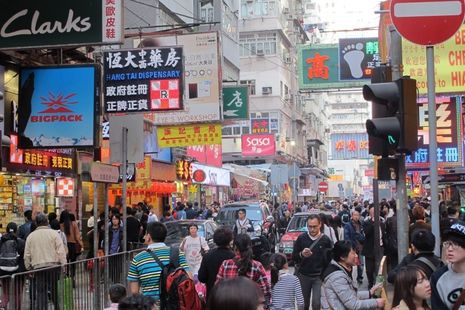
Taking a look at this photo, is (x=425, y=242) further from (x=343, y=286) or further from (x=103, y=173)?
(x=103, y=173)

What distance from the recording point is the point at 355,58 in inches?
1072

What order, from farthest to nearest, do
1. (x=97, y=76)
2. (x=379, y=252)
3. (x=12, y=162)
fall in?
(x=12, y=162)
(x=379, y=252)
(x=97, y=76)

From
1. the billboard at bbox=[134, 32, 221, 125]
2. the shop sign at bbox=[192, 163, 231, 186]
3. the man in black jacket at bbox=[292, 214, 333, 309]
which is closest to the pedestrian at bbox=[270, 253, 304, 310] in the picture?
the man in black jacket at bbox=[292, 214, 333, 309]

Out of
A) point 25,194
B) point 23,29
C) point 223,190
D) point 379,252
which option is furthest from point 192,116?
point 223,190

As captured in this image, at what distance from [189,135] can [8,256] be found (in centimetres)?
934

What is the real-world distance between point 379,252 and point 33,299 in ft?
26.0

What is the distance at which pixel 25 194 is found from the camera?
18.6 m

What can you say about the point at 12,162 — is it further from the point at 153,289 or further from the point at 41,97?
the point at 153,289

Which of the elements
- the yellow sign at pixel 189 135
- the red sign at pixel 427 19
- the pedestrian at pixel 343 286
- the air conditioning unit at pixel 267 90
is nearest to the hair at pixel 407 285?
the pedestrian at pixel 343 286

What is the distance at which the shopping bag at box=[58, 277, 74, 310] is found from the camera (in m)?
9.40

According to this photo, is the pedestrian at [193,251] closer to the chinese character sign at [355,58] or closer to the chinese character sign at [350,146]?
the chinese character sign at [355,58]

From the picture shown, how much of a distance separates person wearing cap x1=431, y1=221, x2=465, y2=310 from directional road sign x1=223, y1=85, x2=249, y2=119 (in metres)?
17.6

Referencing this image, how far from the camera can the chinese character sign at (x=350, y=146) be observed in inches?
2005

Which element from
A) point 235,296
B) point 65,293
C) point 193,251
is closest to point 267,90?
point 193,251
